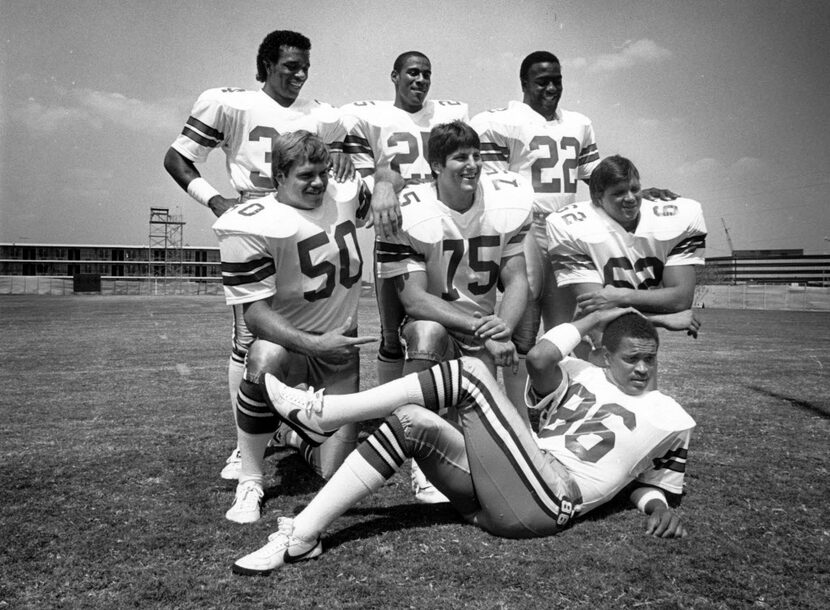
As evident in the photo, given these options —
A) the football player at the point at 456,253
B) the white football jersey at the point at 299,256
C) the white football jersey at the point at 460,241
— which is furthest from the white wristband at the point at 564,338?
the white football jersey at the point at 299,256

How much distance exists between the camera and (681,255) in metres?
3.90

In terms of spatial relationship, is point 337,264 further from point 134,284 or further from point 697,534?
point 134,284

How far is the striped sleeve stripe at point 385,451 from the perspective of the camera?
2602 millimetres

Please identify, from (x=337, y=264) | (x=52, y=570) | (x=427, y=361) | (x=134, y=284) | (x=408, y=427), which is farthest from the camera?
(x=134, y=284)

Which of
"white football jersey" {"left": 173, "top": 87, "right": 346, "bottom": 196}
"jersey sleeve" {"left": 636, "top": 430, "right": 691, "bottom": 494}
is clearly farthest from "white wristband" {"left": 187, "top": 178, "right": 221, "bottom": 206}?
"jersey sleeve" {"left": 636, "top": 430, "right": 691, "bottom": 494}

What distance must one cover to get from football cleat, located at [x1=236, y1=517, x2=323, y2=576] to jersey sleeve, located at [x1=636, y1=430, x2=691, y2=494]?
1.59 metres

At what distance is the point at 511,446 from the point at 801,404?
15.3ft

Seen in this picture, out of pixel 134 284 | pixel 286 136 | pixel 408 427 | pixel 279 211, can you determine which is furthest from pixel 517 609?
pixel 134 284

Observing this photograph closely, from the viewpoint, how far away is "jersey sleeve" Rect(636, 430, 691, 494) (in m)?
3.01

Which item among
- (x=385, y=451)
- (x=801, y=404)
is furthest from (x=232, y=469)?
(x=801, y=404)

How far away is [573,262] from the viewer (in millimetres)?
3877

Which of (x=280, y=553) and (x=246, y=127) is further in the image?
(x=246, y=127)

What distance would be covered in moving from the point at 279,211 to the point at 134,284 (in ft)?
209

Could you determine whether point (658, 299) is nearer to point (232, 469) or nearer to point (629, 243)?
point (629, 243)
